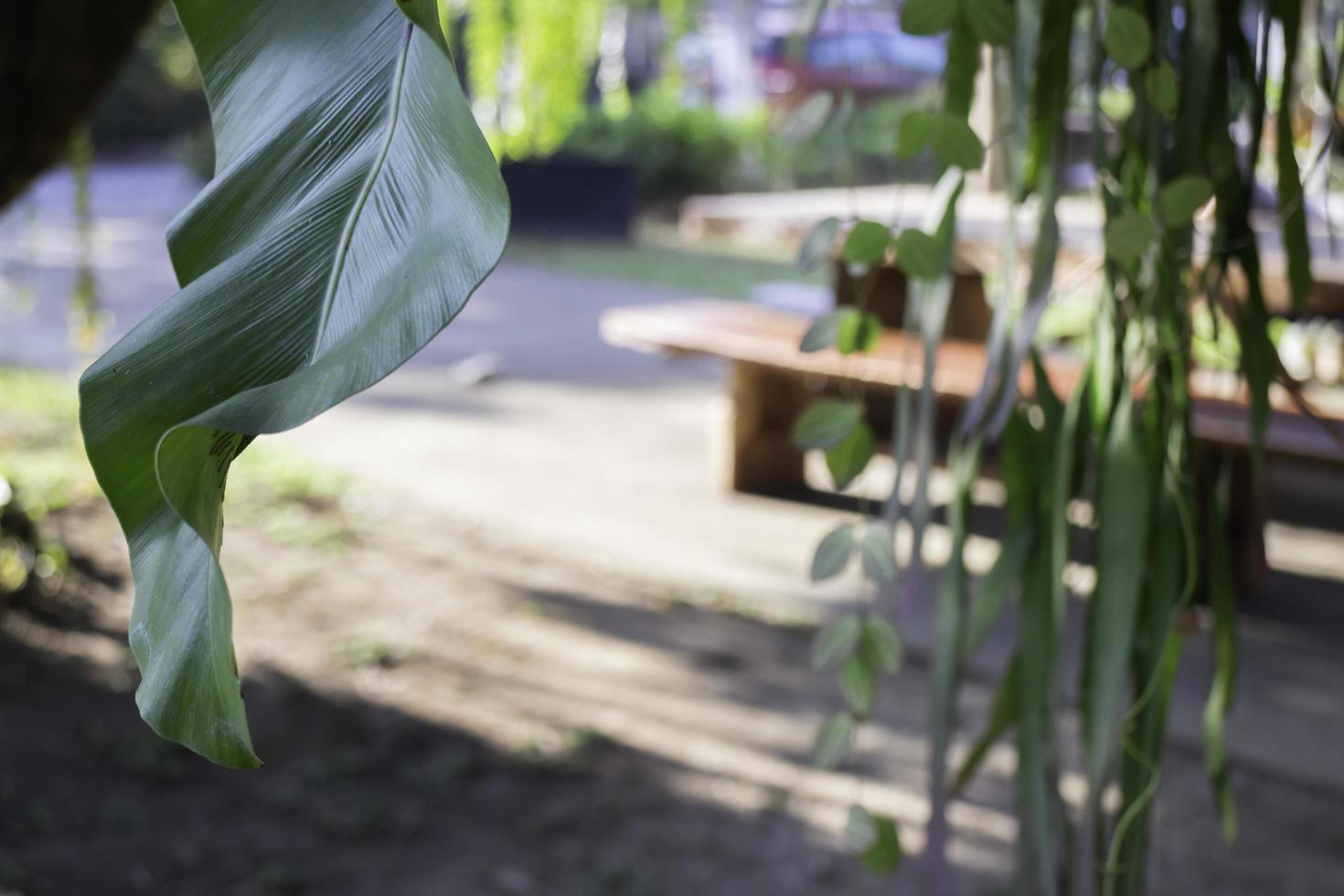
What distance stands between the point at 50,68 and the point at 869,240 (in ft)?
6.67

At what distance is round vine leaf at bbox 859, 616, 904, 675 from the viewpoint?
95 cm

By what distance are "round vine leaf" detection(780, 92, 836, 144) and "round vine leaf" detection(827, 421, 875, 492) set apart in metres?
0.23

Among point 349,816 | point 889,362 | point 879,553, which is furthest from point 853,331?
point 889,362

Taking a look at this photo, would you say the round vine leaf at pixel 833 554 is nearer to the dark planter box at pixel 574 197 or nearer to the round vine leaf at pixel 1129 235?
the round vine leaf at pixel 1129 235

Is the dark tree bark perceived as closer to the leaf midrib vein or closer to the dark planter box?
the leaf midrib vein

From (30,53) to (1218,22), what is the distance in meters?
2.15

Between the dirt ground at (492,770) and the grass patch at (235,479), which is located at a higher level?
the dirt ground at (492,770)

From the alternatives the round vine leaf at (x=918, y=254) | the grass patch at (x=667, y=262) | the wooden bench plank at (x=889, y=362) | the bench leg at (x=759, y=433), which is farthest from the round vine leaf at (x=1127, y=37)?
the grass patch at (x=667, y=262)

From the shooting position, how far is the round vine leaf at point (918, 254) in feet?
2.70

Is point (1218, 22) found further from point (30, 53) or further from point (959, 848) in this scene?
point (30, 53)

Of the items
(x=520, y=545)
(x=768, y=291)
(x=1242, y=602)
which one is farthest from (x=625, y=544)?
(x=768, y=291)

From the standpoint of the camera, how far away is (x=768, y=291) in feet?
27.3

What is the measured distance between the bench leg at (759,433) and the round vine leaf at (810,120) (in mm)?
3147

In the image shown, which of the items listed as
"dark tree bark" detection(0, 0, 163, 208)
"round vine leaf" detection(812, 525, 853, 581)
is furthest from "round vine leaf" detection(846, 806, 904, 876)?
"dark tree bark" detection(0, 0, 163, 208)
